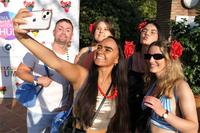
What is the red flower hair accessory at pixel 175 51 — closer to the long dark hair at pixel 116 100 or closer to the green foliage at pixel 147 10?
the long dark hair at pixel 116 100

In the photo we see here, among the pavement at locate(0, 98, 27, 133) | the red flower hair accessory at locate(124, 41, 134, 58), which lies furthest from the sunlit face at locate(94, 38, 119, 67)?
the pavement at locate(0, 98, 27, 133)

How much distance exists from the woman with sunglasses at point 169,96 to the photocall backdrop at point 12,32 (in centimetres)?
378

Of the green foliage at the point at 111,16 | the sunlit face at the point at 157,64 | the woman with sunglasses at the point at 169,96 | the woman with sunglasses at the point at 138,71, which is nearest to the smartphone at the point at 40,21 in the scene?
the woman with sunglasses at the point at 169,96

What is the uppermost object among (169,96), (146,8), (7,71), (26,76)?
(146,8)

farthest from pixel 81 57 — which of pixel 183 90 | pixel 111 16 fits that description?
pixel 111 16

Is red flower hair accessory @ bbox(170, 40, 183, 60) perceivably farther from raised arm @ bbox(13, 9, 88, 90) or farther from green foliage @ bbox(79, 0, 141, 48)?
green foliage @ bbox(79, 0, 141, 48)

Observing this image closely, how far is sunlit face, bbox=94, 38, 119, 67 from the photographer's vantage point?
185 centimetres

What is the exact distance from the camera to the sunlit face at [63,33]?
82.3 inches

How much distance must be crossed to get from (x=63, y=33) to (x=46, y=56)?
0.94 m

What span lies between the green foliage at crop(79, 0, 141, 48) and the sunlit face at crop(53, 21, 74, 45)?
224 inches

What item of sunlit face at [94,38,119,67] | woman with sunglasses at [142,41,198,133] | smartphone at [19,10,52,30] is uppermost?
smartphone at [19,10,52,30]

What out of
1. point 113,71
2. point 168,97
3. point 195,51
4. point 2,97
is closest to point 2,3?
point 2,97

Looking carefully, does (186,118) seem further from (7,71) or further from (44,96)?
(7,71)

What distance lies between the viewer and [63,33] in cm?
213
